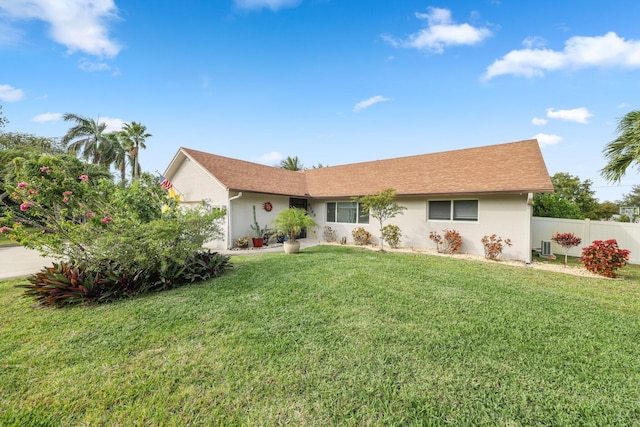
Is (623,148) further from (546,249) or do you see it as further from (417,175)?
(417,175)

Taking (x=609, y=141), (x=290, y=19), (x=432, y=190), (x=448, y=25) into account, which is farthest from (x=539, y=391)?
(x=290, y=19)

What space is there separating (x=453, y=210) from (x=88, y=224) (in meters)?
12.8

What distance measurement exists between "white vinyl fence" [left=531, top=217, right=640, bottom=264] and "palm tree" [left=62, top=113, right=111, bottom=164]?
116ft

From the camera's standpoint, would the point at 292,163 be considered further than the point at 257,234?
Yes

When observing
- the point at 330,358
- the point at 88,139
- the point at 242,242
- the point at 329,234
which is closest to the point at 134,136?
the point at 88,139

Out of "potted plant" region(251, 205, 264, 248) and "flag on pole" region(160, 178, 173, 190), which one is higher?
"flag on pole" region(160, 178, 173, 190)

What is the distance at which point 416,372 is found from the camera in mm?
2877

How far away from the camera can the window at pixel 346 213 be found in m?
13.9

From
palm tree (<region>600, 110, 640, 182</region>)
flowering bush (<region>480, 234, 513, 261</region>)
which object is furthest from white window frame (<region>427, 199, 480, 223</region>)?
palm tree (<region>600, 110, 640, 182</region>)

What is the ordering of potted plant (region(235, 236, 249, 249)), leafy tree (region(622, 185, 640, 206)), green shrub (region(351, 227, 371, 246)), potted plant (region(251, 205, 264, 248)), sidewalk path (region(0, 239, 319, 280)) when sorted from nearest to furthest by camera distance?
sidewalk path (region(0, 239, 319, 280)), potted plant (region(235, 236, 249, 249)), potted plant (region(251, 205, 264, 248)), green shrub (region(351, 227, 371, 246)), leafy tree (region(622, 185, 640, 206))

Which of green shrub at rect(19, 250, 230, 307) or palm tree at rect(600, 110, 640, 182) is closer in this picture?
green shrub at rect(19, 250, 230, 307)

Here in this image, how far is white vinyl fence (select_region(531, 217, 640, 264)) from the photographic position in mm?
8992

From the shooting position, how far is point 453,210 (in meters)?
11.2

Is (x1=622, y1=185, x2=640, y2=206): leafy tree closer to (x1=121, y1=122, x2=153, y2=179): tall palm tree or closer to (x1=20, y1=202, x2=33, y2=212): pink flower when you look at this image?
(x1=20, y1=202, x2=33, y2=212): pink flower
